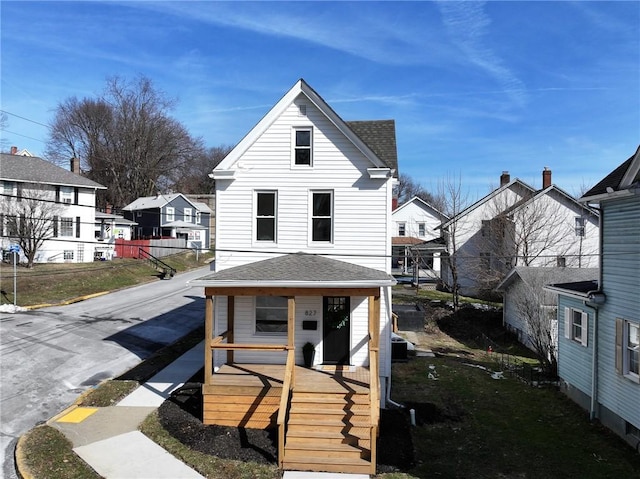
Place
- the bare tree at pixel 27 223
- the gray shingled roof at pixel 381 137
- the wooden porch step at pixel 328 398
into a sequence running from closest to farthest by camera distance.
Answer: the wooden porch step at pixel 328 398 → the gray shingled roof at pixel 381 137 → the bare tree at pixel 27 223

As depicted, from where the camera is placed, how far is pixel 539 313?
64.3ft

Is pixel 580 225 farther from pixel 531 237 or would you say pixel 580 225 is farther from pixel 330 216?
pixel 330 216

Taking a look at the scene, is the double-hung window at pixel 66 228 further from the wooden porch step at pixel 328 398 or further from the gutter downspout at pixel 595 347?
the gutter downspout at pixel 595 347

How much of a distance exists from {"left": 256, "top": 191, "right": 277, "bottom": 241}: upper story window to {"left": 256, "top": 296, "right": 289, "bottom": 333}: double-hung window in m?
1.87

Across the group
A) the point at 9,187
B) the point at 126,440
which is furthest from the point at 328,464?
the point at 9,187

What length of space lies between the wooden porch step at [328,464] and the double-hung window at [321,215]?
20.6 feet

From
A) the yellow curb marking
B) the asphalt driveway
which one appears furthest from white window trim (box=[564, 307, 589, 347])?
the asphalt driveway

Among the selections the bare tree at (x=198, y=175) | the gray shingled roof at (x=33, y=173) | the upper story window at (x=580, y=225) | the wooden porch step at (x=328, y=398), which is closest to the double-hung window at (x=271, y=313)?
the wooden porch step at (x=328, y=398)

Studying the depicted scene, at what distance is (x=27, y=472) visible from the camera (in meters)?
8.51

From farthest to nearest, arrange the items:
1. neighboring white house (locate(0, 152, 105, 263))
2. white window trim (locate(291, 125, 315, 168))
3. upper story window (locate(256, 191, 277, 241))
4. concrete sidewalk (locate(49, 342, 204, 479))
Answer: neighboring white house (locate(0, 152, 105, 263)) → upper story window (locate(256, 191, 277, 241)) → white window trim (locate(291, 125, 315, 168)) → concrete sidewalk (locate(49, 342, 204, 479))

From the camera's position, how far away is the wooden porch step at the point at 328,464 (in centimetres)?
898

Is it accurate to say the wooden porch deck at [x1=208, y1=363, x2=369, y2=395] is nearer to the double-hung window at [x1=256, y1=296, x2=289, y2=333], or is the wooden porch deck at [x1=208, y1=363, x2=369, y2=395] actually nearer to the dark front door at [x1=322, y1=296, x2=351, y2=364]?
the dark front door at [x1=322, y1=296, x2=351, y2=364]

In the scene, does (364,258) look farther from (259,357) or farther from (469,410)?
(469,410)

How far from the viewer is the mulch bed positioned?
30.8 ft
